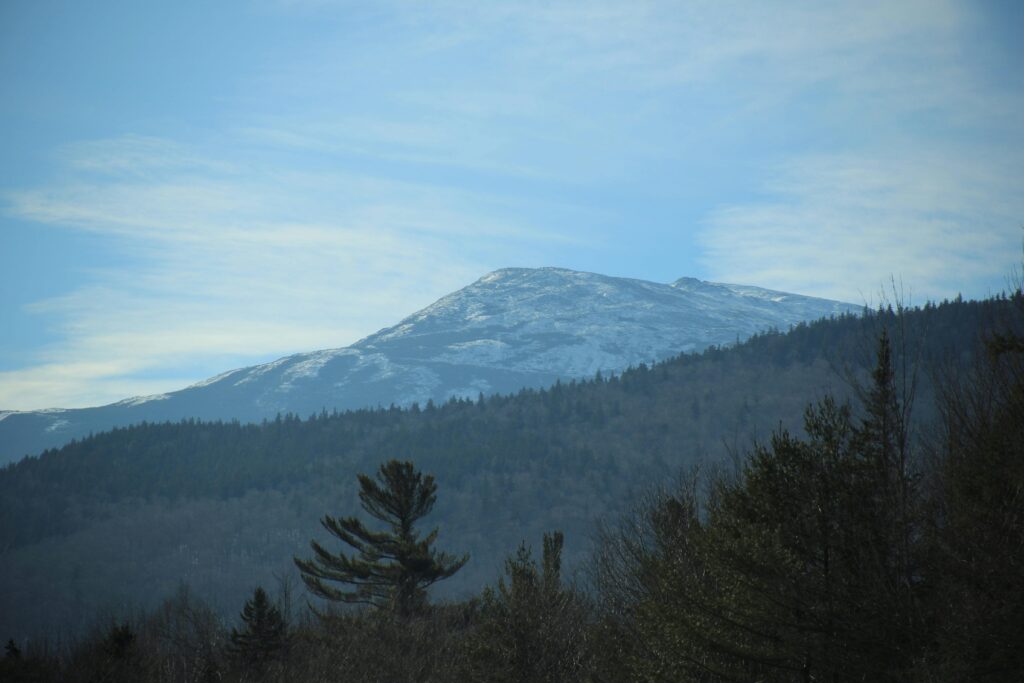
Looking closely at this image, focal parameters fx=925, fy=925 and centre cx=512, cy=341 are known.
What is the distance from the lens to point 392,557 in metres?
38.1

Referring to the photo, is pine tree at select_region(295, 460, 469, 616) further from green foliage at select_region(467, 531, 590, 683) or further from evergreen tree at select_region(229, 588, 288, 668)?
green foliage at select_region(467, 531, 590, 683)

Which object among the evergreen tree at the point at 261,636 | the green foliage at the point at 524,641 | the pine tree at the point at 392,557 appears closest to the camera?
the green foliage at the point at 524,641

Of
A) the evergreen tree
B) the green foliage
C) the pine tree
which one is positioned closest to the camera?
the green foliage

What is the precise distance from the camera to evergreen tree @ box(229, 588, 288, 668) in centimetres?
3406

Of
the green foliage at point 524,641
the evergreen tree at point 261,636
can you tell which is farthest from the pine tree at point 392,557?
the green foliage at point 524,641

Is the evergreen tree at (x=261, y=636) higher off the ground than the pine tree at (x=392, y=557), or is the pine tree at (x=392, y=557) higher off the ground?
the pine tree at (x=392, y=557)

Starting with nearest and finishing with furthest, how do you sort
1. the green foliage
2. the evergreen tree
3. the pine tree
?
the green foliage, the evergreen tree, the pine tree

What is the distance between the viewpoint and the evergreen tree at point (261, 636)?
34062 millimetres

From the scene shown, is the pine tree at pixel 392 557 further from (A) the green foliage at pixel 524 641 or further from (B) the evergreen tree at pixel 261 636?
(A) the green foliage at pixel 524 641

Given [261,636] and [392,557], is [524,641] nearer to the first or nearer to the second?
[261,636]

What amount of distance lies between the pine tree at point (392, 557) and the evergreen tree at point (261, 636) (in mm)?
3291

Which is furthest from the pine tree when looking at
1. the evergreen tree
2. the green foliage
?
the green foliage

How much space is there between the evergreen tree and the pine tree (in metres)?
3.29

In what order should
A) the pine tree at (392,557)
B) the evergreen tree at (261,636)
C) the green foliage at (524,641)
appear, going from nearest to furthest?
the green foliage at (524,641)
the evergreen tree at (261,636)
the pine tree at (392,557)
